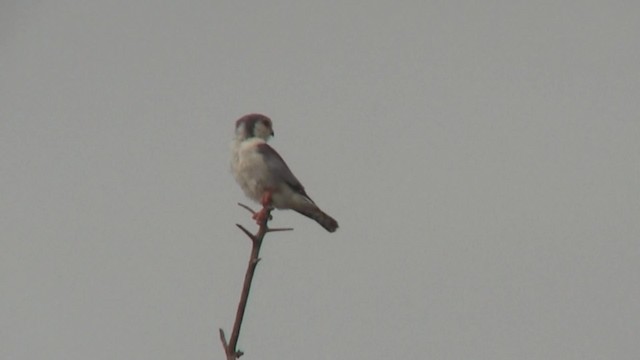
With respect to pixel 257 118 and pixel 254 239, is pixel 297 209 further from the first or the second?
pixel 254 239

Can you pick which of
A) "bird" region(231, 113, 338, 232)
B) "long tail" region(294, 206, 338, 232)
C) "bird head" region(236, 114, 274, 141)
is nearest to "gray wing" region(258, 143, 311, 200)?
"bird" region(231, 113, 338, 232)

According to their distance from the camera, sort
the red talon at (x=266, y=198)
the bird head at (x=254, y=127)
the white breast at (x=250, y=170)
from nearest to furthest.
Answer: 1. the red talon at (x=266, y=198)
2. the white breast at (x=250, y=170)
3. the bird head at (x=254, y=127)

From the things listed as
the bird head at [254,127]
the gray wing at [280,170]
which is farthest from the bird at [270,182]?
the bird head at [254,127]

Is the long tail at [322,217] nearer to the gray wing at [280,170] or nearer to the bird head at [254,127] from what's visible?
the gray wing at [280,170]

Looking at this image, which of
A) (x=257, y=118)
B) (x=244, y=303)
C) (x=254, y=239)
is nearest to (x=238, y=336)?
(x=244, y=303)

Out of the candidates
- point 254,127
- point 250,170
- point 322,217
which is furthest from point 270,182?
point 254,127

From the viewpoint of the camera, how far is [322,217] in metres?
11.3

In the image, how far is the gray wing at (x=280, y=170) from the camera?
440 inches

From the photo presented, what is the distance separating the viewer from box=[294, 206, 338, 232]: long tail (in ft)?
37.0

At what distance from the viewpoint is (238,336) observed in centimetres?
589

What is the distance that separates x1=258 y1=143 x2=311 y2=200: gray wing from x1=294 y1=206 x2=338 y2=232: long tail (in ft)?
0.52

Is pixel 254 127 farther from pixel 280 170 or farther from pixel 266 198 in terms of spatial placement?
pixel 266 198

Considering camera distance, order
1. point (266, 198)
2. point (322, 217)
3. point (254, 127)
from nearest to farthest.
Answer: point (266, 198), point (322, 217), point (254, 127)

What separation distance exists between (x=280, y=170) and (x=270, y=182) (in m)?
0.16
